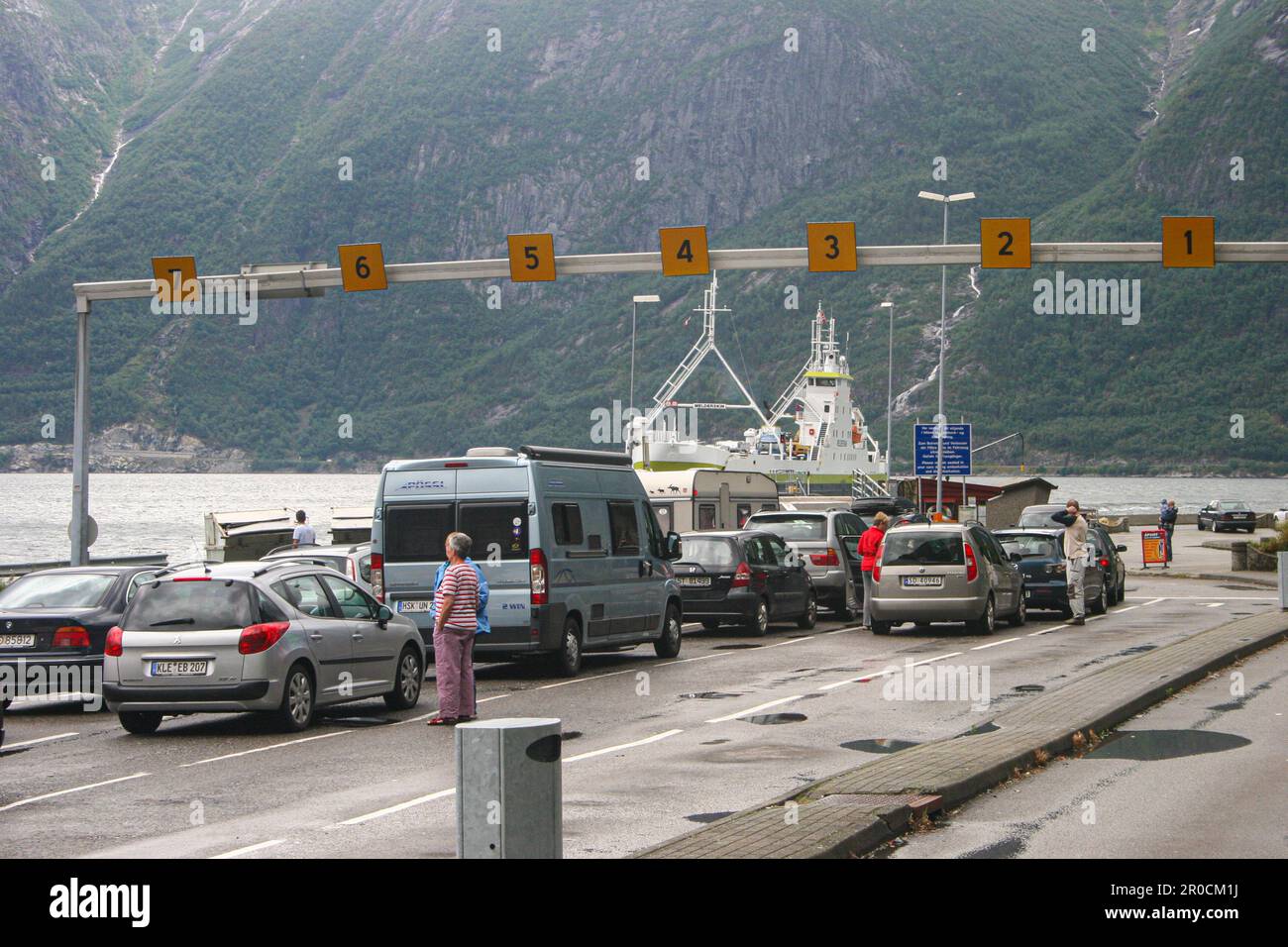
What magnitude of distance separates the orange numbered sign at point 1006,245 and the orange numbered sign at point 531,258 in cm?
682

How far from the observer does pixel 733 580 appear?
2342cm

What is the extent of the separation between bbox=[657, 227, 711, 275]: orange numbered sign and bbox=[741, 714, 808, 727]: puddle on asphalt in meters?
11.7

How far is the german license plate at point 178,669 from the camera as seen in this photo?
12945mm

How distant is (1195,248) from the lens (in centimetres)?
2411

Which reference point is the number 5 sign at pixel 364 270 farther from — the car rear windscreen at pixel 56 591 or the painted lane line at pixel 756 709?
the painted lane line at pixel 756 709

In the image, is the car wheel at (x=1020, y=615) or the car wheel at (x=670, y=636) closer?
the car wheel at (x=670, y=636)

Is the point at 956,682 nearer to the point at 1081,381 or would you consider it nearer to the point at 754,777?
the point at 754,777

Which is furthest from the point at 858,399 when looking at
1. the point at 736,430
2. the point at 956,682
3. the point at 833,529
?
the point at 956,682

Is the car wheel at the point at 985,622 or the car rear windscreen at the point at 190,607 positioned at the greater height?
the car rear windscreen at the point at 190,607

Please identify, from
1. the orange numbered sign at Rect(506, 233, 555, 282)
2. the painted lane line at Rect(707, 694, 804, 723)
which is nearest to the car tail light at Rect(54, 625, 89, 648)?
the painted lane line at Rect(707, 694, 804, 723)

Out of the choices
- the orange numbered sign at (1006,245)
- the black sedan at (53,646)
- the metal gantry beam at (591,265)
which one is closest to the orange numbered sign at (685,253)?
the metal gantry beam at (591,265)

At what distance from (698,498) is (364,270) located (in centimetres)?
1445

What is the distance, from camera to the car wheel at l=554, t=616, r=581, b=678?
17375mm

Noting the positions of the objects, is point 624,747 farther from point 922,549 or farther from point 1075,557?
point 1075,557
